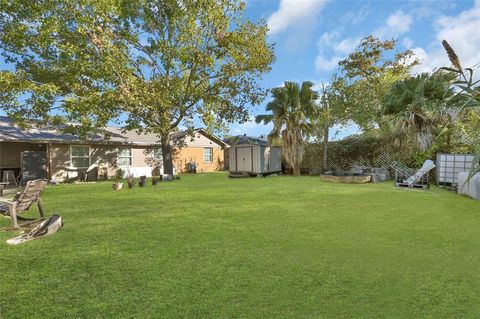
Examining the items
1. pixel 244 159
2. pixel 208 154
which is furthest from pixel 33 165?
pixel 208 154

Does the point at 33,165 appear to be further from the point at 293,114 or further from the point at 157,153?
the point at 293,114

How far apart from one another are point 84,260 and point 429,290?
4386 mm

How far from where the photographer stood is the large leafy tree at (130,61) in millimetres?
14781

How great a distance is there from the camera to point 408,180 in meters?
13.4

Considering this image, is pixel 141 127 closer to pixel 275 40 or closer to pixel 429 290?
pixel 275 40

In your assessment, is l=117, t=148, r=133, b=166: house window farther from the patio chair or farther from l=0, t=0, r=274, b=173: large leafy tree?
the patio chair

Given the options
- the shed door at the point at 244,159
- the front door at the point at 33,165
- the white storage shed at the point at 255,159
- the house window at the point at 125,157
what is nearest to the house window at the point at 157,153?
the house window at the point at 125,157

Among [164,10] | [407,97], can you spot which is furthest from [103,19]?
[407,97]

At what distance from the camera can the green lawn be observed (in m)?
2.88

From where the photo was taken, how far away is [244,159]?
20844 millimetres

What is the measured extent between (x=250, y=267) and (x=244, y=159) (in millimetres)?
17035

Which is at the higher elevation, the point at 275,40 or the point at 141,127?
the point at 275,40

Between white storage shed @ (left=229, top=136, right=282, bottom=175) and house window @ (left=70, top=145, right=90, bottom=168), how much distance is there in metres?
10.0

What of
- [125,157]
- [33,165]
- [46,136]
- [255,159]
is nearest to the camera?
[33,165]
